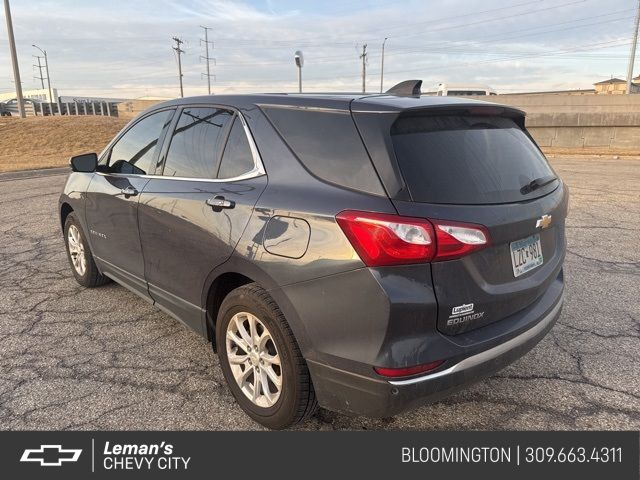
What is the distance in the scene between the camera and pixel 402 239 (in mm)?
2004

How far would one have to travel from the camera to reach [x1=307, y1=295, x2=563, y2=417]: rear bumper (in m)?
2.08

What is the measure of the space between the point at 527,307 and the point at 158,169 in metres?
2.46

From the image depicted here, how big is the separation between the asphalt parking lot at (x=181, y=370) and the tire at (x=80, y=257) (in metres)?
0.12

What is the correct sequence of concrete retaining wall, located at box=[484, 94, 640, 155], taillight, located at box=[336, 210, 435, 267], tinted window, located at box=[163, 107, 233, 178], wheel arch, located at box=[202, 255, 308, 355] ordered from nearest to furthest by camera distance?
taillight, located at box=[336, 210, 435, 267], wheel arch, located at box=[202, 255, 308, 355], tinted window, located at box=[163, 107, 233, 178], concrete retaining wall, located at box=[484, 94, 640, 155]

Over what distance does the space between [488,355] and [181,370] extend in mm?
1980

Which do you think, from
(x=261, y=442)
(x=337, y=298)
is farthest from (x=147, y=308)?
(x=337, y=298)

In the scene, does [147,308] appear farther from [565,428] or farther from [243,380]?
[565,428]

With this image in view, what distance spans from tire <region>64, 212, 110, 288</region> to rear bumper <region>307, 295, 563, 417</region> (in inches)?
118

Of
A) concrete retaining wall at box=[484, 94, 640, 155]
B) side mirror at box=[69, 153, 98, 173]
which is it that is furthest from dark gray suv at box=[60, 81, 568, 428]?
concrete retaining wall at box=[484, 94, 640, 155]

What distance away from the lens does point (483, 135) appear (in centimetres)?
254

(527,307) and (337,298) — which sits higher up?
(337,298)

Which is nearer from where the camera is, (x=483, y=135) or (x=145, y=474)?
(x=145, y=474)

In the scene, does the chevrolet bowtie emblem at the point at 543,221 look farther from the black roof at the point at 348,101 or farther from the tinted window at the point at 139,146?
the tinted window at the point at 139,146

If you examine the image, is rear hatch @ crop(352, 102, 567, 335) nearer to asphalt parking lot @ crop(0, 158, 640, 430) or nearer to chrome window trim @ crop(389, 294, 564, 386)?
chrome window trim @ crop(389, 294, 564, 386)
